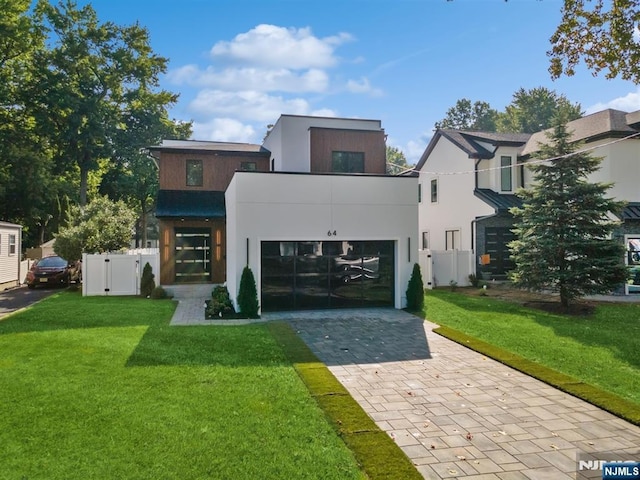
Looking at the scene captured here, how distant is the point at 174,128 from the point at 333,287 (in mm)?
32429

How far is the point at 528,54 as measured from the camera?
10.8 m

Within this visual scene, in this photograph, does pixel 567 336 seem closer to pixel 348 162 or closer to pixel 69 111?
pixel 348 162

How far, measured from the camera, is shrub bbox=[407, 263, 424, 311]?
13727mm

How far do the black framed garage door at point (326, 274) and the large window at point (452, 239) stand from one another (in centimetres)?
919

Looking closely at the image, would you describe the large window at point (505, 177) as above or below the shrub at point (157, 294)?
above

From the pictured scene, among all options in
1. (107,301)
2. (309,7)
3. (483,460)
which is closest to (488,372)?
(483,460)

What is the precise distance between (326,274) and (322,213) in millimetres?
1931

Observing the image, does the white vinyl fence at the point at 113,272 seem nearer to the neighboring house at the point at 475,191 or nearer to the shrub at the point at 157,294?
the shrub at the point at 157,294

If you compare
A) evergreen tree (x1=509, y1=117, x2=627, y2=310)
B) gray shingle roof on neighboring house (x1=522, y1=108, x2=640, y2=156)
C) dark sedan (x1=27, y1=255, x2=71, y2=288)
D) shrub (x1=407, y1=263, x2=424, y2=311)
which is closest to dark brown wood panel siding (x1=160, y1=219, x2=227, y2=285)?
dark sedan (x1=27, y1=255, x2=71, y2=288)

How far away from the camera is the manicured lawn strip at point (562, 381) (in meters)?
5.80

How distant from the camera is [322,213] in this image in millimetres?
13344

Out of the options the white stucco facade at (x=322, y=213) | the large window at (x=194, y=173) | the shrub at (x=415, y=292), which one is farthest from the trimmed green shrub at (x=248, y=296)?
the large window at (x=194, y=173)

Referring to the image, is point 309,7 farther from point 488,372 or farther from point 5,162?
point 5,162

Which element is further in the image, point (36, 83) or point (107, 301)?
point (36, 83)
